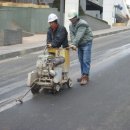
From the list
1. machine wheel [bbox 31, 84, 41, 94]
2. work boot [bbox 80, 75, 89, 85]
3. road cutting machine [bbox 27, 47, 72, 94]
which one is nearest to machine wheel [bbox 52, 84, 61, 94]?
road cutting machine [bbox 27, 47, 72, 94]

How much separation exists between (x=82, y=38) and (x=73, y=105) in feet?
8.19

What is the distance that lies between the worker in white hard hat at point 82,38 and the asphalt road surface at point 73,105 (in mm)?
375

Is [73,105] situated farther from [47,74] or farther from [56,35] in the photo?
[56,35]

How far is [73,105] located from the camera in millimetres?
9297

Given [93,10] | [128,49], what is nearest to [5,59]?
[128,49]

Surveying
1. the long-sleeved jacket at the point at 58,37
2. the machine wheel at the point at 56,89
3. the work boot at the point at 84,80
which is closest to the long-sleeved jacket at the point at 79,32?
the long-sleeved jacket at the point at 58,37

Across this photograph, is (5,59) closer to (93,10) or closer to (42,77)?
(42,77)

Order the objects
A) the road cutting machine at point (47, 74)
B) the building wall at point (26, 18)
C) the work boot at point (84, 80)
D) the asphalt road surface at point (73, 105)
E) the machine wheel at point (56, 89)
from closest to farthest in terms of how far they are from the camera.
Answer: the asphalt road surface at point (73, 105) → the road cutting machine at point (47, 74) → the machine wheel at point (56, 89) → the work boot at point (84, 80) → the building wall at point (26, 18)

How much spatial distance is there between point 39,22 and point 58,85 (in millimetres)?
19798

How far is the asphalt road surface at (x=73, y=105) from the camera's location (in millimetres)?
7926

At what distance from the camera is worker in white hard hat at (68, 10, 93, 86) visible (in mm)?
11008

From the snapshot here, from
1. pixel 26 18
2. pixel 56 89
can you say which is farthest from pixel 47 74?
pixel 26 18

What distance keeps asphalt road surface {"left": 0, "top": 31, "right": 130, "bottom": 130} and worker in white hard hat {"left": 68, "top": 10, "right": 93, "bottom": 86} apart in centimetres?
38

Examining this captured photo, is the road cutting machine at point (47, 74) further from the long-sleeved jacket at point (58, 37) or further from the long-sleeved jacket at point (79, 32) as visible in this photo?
the long-sleeved jacket at point (79, 32)
